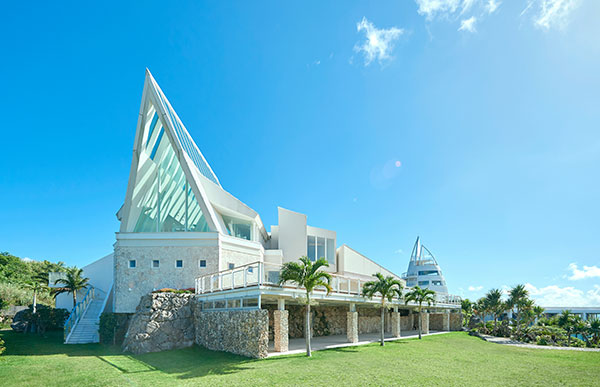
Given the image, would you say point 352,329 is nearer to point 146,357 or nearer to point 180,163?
point 146,357

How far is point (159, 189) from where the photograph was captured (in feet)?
103

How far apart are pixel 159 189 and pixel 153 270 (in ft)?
28.2

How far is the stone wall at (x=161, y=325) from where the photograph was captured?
2034 cm

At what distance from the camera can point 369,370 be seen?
560 inches

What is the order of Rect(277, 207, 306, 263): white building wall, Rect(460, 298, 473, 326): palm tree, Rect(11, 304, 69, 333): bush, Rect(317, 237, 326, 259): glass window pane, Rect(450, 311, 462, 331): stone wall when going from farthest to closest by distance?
1. Rect(460, 298, 473, 326): palm tree
2. Rect(450, 311, 462, 331): stone wall
3. Rect(317, 237, 326, 259): glass window pane
4. Rect(277, 207, 306, 263): white building wall
5. Rect(11, 304, 69, 333): bush

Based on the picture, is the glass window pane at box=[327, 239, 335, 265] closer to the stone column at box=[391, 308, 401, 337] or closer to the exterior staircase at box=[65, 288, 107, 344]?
the stone column at box=[391, 308, 401, 337]

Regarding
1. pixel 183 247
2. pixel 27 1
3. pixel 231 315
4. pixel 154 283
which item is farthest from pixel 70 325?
pixel 27 1

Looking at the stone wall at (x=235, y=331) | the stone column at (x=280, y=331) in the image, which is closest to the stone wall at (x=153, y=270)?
the stone wall at (x=235, y=331)

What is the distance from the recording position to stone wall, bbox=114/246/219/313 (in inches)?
981

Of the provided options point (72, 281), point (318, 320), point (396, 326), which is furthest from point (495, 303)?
point (72, 281)

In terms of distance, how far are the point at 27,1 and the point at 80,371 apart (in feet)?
60.7

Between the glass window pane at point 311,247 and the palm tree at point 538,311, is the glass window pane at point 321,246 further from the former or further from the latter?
the palm tree at point 538,311

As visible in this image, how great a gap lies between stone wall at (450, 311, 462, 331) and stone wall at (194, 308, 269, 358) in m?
29.5

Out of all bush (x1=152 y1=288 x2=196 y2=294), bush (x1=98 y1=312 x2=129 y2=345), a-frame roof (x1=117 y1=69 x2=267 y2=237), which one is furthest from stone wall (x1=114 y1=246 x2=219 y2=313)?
a-frame roof (x1=117 y1=69 x2=267 y2=237)
